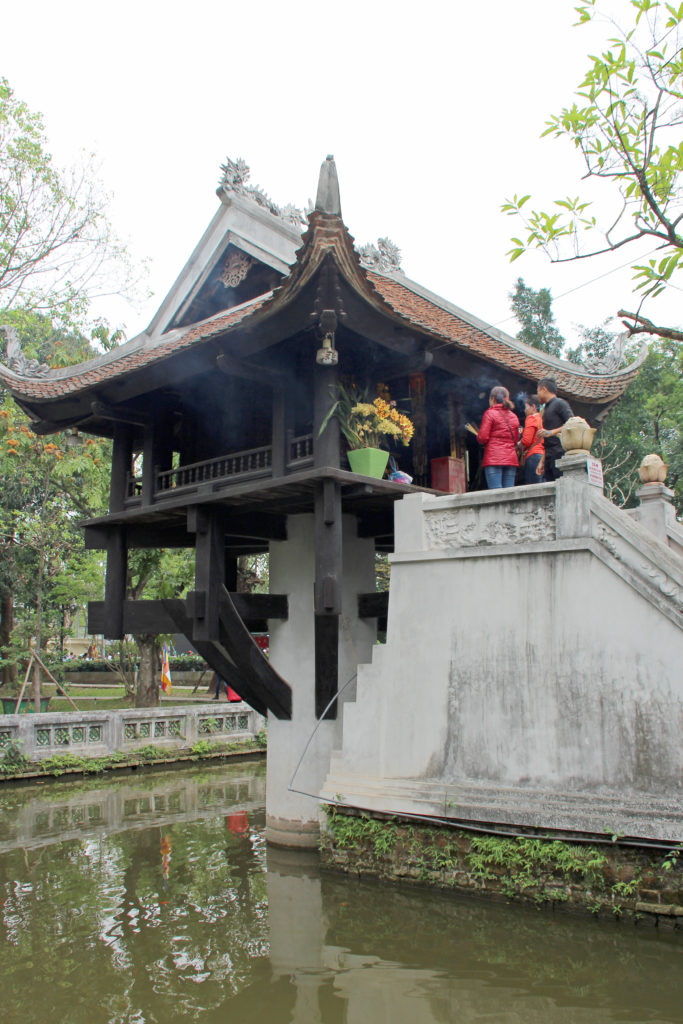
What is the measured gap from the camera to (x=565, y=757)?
615 cm

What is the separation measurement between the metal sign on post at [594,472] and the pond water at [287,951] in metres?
3.22

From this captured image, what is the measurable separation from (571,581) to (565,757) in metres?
1.32

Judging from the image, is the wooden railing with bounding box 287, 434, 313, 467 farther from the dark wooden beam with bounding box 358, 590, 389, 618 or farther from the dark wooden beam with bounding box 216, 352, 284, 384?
the dark wooden beam with bounding box 358, 590, 389, 618

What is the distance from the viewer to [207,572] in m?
8.46

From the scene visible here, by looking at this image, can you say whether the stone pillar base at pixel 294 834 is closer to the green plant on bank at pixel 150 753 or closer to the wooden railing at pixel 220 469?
the wooden railing at pixel 220 469

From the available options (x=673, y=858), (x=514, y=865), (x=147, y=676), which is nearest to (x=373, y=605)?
(x=514, y=865)

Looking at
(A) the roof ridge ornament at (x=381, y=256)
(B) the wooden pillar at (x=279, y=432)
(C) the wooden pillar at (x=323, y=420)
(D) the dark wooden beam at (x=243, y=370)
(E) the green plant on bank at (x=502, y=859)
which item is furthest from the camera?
(A) the roof ridge ornament at (x=381, y=256)

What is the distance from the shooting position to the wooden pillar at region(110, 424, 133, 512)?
10008 millimetres

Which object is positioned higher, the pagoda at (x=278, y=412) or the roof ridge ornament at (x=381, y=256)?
the roof ridge ornament at (x=381, y=256)

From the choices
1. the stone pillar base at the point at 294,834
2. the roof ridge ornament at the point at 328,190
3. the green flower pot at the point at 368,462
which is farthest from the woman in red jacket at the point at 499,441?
the stone pillar base at the point at 294,834

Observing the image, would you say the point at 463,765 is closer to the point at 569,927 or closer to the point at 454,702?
the point at 454,702

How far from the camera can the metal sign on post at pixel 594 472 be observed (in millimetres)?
6430

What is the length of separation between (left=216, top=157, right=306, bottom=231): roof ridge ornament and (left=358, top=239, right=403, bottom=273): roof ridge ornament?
114 cm

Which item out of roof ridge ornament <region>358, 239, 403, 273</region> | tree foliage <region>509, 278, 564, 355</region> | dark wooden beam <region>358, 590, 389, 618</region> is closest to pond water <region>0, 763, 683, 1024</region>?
dark wooden beam <region>358, 590, 389, 618</region>
